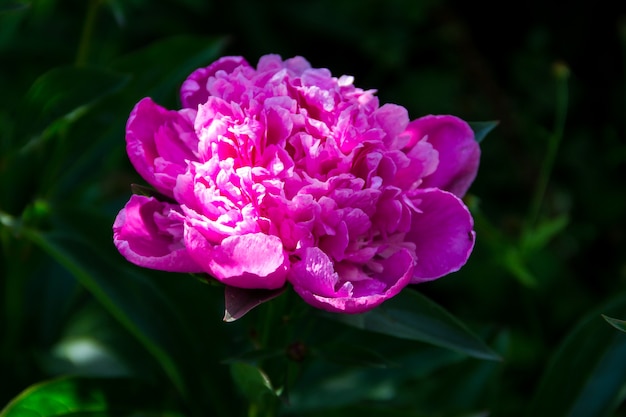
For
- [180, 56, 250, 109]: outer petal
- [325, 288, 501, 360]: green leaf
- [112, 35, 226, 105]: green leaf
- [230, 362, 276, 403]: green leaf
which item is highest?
[180, 56, 250, 109]: outer petal

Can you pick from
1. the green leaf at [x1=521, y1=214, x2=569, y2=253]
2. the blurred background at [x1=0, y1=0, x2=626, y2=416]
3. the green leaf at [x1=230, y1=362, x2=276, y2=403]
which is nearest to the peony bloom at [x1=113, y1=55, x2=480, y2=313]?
the green leaf at [x1=230, y1=362, x2=276, y2=403]

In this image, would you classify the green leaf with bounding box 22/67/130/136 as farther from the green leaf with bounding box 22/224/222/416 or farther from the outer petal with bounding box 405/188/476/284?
the outer petal with bounding box 405/188/476/284

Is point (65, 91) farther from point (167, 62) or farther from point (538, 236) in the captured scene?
point (538, 236)

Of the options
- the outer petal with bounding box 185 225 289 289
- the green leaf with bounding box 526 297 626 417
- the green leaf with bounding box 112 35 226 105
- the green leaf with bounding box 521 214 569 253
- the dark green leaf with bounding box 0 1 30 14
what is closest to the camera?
the outer petal with bounding box 185 225 289 289

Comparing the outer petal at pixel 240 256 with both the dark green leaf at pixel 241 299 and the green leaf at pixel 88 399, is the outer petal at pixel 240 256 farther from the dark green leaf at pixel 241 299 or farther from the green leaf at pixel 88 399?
the green leaf at pixel 88 399

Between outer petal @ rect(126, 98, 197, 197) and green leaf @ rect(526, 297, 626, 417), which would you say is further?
green leaf @ rect(526, 297, 626, 417)

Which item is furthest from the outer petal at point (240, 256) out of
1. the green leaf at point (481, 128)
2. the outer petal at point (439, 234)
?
the green leaf at point (481, 128)

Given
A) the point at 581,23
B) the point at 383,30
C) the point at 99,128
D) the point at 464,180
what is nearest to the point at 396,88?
the point at 383,30
